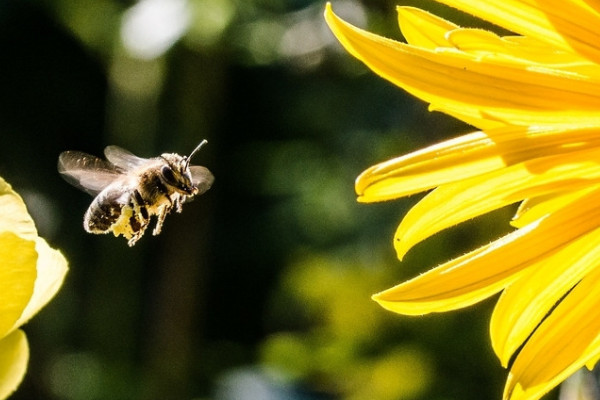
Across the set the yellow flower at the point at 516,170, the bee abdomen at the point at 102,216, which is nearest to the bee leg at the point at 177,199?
the bee abdomen at the point at 102,216

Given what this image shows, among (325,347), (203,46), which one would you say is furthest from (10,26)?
(325,347)

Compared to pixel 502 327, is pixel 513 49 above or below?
above

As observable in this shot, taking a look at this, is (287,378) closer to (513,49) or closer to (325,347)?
(325,347)

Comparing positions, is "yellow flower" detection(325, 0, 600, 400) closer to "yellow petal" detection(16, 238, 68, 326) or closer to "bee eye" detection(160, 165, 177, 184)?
"yellow petal" detection(16, 238, 68, 326)

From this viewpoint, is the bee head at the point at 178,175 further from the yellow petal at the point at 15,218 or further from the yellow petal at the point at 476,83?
the yellow petal at the point at 15,218

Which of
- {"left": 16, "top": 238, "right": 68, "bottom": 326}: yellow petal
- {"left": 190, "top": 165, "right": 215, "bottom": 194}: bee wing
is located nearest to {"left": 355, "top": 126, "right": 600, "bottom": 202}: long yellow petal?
{"left": 16, "top": 238, "right": 68, "bottom": 326}: yellow petal
